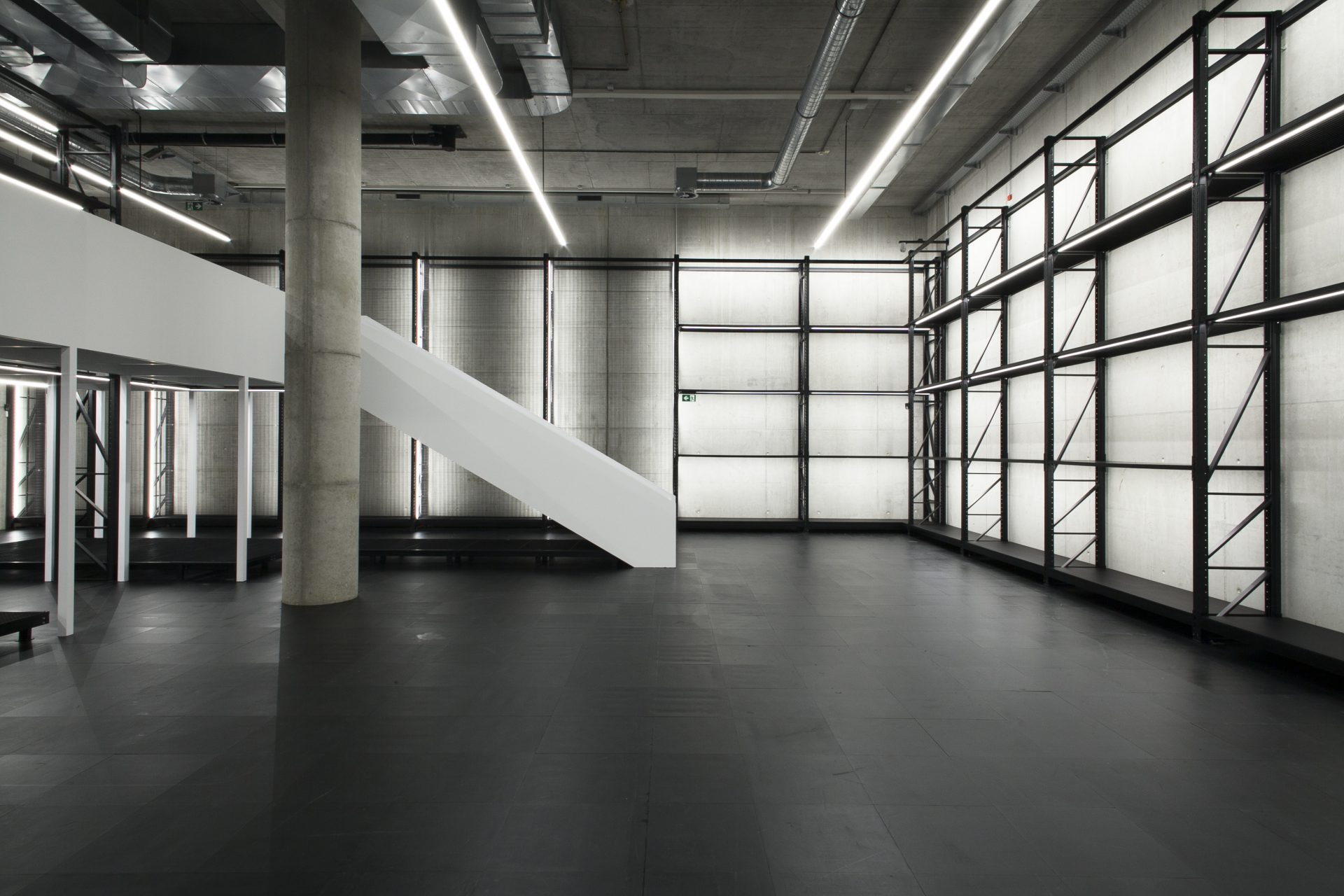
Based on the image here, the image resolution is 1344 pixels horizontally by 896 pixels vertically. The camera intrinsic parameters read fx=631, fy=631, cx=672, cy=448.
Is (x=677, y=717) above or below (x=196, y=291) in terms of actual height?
below

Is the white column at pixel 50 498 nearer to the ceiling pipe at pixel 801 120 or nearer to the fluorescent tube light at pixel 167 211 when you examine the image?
the fluorescent tube light at pixel 167 211

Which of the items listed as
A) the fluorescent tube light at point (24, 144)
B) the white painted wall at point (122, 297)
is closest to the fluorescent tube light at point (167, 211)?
the fluorescent tube light at point (24, 144)

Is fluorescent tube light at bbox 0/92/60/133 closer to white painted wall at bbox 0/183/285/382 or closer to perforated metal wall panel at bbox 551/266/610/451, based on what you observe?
white painted wall at bbox 0/183/285/382

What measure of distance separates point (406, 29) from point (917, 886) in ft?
25.0

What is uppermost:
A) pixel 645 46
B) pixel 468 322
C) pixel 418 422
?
pixel 645 46

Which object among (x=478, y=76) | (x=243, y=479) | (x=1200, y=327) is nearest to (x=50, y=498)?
(x=243, y=479)

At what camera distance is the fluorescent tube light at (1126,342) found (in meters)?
5.70

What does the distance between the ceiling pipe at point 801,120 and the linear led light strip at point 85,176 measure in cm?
Result: 700

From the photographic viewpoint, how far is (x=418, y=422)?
28.6 feet

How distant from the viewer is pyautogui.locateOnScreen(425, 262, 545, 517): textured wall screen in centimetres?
1266

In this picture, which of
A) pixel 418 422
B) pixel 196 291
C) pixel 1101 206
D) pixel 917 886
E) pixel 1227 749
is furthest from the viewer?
pixel 418 422

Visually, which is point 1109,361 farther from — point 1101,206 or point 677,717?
point 677,717

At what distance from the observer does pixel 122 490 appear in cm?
763

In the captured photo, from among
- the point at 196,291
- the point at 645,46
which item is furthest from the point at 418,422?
the point at 645,46
